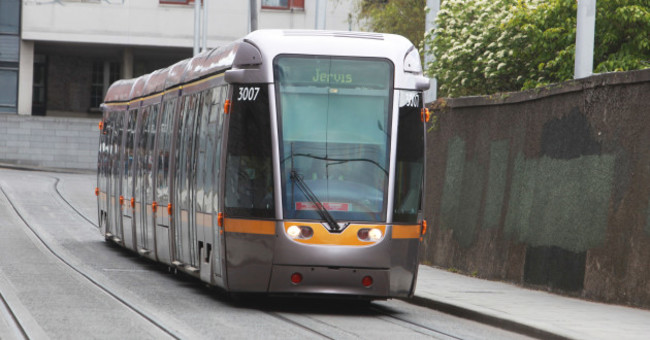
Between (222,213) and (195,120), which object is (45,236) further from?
(222,213)

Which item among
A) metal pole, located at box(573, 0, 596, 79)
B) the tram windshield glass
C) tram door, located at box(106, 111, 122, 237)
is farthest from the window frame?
the tram windshield glass

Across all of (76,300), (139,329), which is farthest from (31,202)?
(139,329)

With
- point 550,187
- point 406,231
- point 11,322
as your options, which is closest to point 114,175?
point 550,187

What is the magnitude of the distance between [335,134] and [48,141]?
38.9 metres

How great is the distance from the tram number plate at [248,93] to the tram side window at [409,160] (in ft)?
5.17

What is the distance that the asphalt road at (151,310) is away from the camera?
10734 millimetres

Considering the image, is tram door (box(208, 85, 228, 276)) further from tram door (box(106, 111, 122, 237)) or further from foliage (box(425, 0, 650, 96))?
tram door (box(106, 111, 122, 237))

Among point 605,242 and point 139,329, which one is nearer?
point 139,329

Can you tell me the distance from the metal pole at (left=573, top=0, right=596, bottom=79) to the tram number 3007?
4907 mm

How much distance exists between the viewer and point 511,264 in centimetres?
1672

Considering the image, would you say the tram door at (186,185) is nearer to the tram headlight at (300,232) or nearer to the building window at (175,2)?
the tram headlight at (300,232)

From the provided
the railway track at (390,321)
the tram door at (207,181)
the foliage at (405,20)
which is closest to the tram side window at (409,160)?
the railway track at (390,321)

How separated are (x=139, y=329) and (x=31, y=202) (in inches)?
909

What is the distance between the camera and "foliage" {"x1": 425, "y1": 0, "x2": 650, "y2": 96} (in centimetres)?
1884
